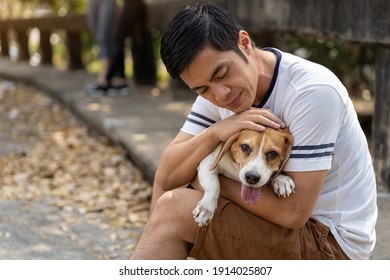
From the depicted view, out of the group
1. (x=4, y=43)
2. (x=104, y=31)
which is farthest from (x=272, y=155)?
(x=4, y=43)

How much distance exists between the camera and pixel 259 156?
2572mm

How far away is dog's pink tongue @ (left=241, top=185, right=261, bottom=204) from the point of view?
2641 millimetres

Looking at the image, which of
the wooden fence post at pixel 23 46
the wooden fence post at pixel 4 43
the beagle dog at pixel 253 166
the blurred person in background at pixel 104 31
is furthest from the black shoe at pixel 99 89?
the wooden fence post at pixel 4 43

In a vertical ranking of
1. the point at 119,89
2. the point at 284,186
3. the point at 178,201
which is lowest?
the point at 119,89

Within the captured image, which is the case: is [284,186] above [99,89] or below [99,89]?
above

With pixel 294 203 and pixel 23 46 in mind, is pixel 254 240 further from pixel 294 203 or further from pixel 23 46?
pixel 23 46

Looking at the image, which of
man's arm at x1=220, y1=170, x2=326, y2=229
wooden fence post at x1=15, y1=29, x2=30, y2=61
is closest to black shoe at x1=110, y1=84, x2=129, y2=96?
man's arm at x1=220, y1=170, x2=326, y2=229

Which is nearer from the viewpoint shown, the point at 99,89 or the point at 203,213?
the point at 203,213

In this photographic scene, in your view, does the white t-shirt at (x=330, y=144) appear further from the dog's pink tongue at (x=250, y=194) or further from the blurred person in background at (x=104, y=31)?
the blurred person in background at (x=104, y=31)

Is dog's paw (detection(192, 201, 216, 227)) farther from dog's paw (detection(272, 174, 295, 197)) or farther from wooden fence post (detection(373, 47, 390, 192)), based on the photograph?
wooden fence post (detection(373, 47, 390, 192))

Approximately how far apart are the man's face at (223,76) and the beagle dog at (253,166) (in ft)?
0.45

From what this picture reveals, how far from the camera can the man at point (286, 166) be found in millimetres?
2568

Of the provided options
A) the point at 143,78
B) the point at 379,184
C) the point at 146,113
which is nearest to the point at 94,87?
the point at 143,78

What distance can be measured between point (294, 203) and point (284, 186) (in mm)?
70
